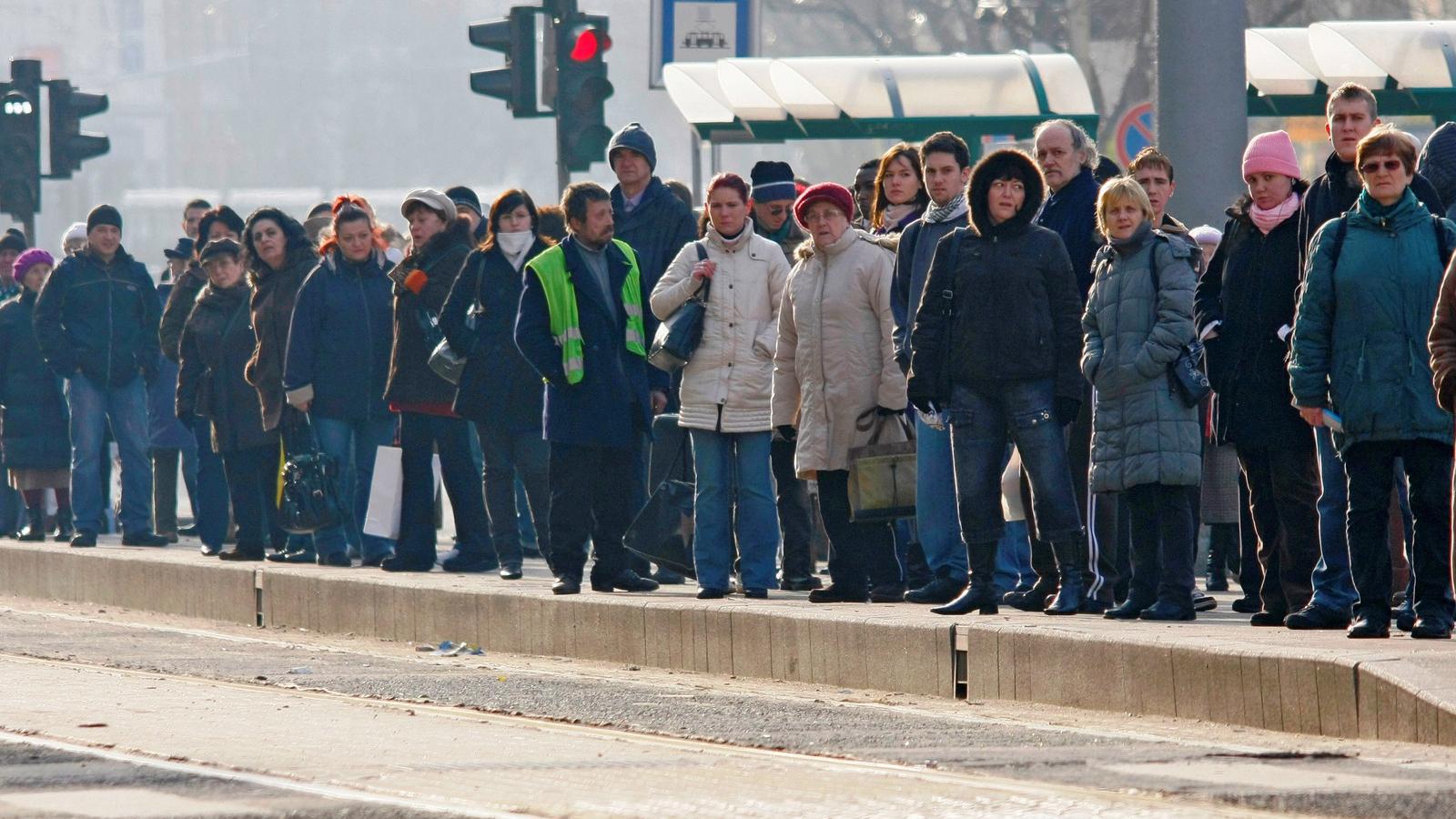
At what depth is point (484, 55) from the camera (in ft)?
301

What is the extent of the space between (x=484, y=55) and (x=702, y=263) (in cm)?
8119

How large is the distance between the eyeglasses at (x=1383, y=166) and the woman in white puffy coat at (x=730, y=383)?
311cm

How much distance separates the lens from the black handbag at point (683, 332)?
11.8 m

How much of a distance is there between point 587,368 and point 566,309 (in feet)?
0.87

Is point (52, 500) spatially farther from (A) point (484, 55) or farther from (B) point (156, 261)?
(A) point (484, 55)

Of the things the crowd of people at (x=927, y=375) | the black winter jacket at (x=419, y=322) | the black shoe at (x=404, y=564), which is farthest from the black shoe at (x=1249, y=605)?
the black shoe at (x=404, y=564)

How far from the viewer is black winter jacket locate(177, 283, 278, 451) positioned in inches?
603

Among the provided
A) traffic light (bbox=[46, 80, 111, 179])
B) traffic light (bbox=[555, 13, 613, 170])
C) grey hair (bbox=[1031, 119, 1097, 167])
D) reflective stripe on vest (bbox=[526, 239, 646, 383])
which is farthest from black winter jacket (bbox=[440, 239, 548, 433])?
traffic light (bbox=[46, 80, 111, 179])

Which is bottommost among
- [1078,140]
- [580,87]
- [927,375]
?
[927,375]

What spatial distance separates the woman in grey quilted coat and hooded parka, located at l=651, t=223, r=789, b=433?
1807mm

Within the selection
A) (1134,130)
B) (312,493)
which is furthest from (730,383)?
(1134,130)

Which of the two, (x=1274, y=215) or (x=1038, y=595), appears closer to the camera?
(x=1274, y=215)

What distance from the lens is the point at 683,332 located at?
11.8 meters

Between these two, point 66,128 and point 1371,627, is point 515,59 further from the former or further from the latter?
point 1371,627
